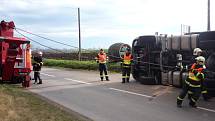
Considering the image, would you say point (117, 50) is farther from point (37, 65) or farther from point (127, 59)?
point (37, 65)

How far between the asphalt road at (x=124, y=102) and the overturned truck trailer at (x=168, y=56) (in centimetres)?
56

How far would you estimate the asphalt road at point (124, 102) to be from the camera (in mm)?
8914

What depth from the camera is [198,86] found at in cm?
1009

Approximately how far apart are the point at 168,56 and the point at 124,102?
4123mm

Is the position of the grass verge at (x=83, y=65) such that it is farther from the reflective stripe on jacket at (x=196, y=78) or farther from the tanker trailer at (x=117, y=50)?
the reflective stripe on jacket at (x=196, y=78)

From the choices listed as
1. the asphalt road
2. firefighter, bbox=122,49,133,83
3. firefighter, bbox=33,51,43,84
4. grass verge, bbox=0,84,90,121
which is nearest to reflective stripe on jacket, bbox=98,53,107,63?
firefighter, bbox=122,49,133,83

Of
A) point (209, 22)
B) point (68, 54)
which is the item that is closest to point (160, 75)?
point (209, 22)

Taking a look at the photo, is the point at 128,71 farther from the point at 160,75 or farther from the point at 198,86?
the point at 198,86

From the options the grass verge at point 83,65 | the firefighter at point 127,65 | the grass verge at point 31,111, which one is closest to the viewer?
the grass verge at point 31,111

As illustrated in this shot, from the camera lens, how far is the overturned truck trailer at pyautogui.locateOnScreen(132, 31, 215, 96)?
11.5 meters

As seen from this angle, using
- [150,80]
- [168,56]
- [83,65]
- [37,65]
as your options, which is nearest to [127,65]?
[150,80]

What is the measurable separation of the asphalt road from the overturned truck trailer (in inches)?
21.9

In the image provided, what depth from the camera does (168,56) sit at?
46.9 ft

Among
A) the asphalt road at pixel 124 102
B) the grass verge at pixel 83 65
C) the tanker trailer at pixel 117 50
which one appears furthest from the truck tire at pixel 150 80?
the grass verge at pixel 83 65
